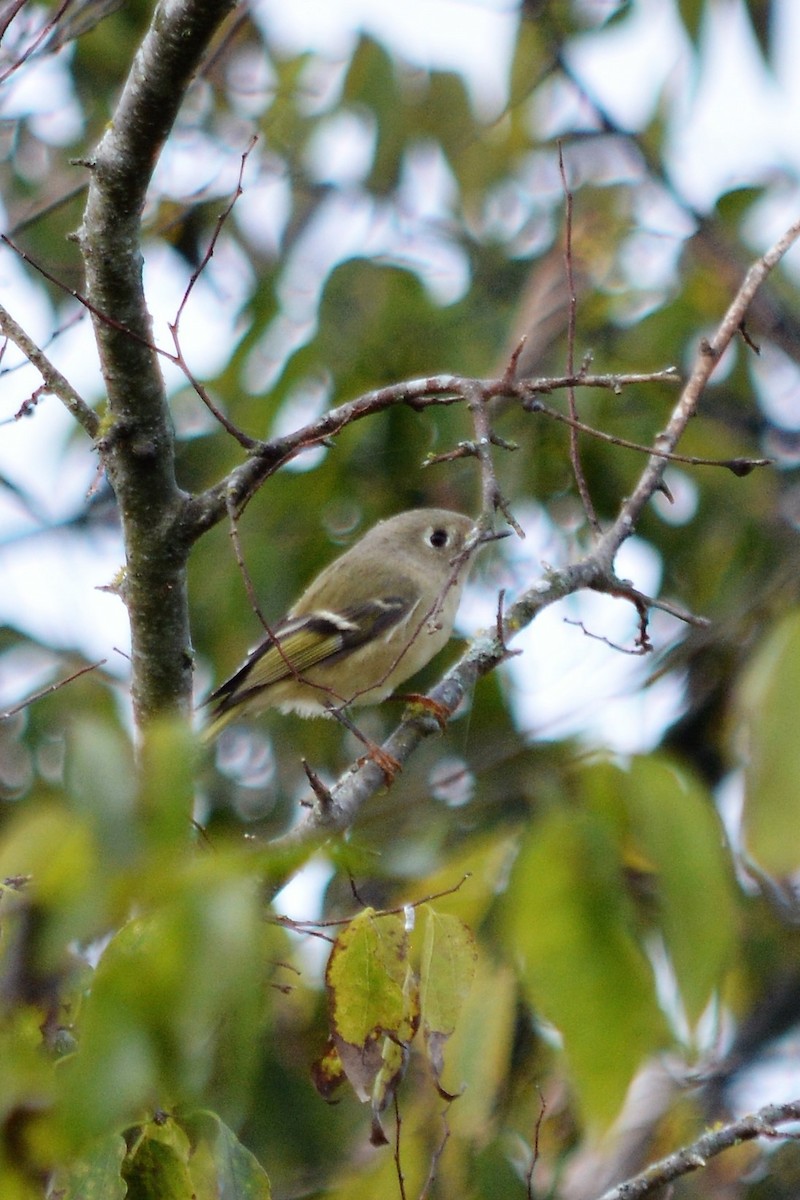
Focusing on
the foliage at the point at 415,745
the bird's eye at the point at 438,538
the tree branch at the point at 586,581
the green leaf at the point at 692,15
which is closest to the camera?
the foliage at the point at 415,745

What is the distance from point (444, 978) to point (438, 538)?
9.77 feet

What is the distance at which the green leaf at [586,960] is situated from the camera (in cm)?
155

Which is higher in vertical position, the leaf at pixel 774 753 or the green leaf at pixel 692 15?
the green leaf at pixel 692 15

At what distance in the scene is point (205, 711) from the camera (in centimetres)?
394

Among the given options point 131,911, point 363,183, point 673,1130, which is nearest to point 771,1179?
point 673,1130

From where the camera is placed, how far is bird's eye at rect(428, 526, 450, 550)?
4.56 metres

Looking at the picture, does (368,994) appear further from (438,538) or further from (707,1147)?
(438,538)

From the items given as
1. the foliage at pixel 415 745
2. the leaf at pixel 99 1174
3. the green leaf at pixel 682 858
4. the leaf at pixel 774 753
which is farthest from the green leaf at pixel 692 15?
the leaf at pixel 99 1174

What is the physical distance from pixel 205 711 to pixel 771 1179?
7.13 ft

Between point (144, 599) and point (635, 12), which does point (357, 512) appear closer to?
point (635, 12)

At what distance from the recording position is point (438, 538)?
4574 millimetres

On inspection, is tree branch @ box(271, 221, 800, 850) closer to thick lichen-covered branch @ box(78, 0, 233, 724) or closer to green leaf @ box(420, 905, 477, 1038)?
thick lichen-covered branch @ box(78, 0, 233, 724)

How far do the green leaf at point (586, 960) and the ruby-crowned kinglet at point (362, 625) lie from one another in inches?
80.5

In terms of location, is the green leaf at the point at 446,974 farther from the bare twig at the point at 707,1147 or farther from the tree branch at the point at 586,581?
the tree branch at the point at 586,581
